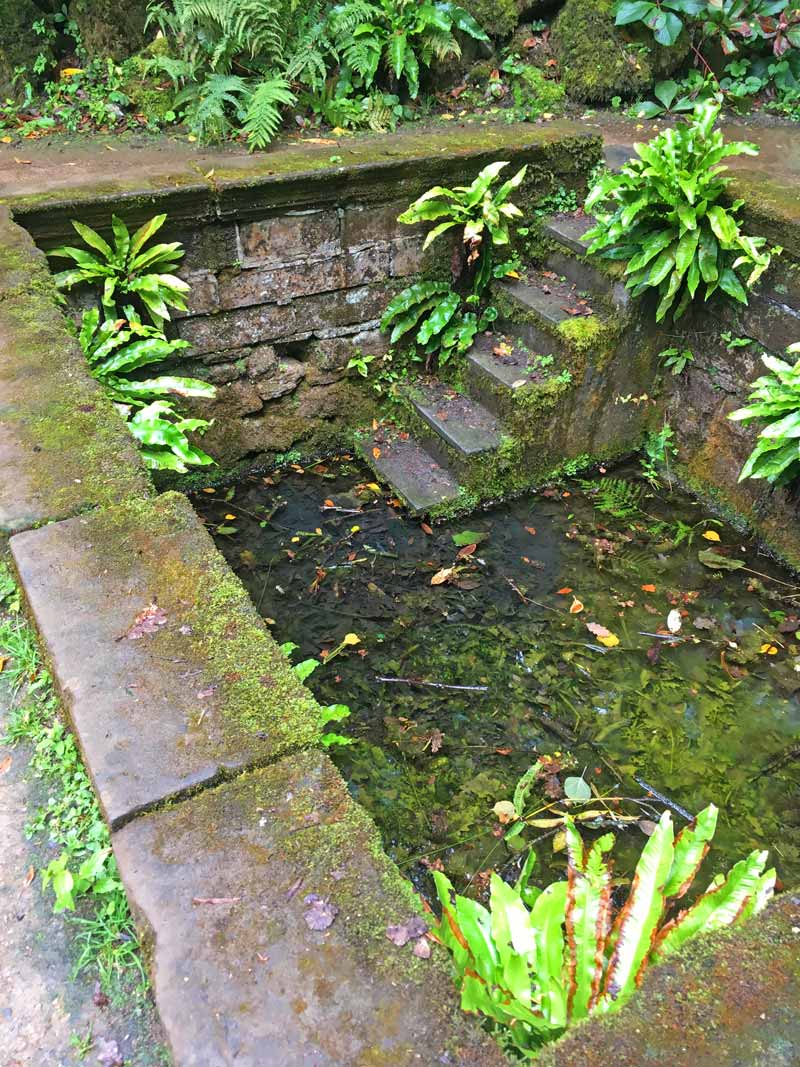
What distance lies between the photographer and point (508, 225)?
5262 millimetres

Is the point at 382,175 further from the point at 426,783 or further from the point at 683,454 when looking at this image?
the point at 426,783

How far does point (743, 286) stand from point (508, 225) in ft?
5.37

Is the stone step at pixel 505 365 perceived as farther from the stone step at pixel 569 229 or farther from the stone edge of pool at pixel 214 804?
the stone edge of pool at pixel 214 804

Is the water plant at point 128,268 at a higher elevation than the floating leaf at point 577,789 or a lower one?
higher

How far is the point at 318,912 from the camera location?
4.63ft

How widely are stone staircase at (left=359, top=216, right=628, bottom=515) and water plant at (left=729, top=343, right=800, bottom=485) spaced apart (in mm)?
1061

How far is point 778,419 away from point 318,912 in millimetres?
3930

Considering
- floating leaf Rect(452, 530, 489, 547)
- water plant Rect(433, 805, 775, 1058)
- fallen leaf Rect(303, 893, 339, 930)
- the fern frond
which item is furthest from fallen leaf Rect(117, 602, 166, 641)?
the fern frond

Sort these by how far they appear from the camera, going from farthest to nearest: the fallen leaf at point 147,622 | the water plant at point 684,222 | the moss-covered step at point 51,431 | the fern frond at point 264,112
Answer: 1. the fern frond at point 264,112
2. the water plant at point 684,222
3. the moss-covered step at point 51,431
4. the fallen leaf at point 147,622

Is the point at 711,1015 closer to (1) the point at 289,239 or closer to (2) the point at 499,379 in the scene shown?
(2) the point at 499,379

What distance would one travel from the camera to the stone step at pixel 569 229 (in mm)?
5172

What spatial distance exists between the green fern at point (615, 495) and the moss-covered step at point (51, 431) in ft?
10.8

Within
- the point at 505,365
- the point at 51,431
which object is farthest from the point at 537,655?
the point at 51,431

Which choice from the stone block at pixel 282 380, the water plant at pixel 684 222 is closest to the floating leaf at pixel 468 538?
the stone block at pixel 282 380
